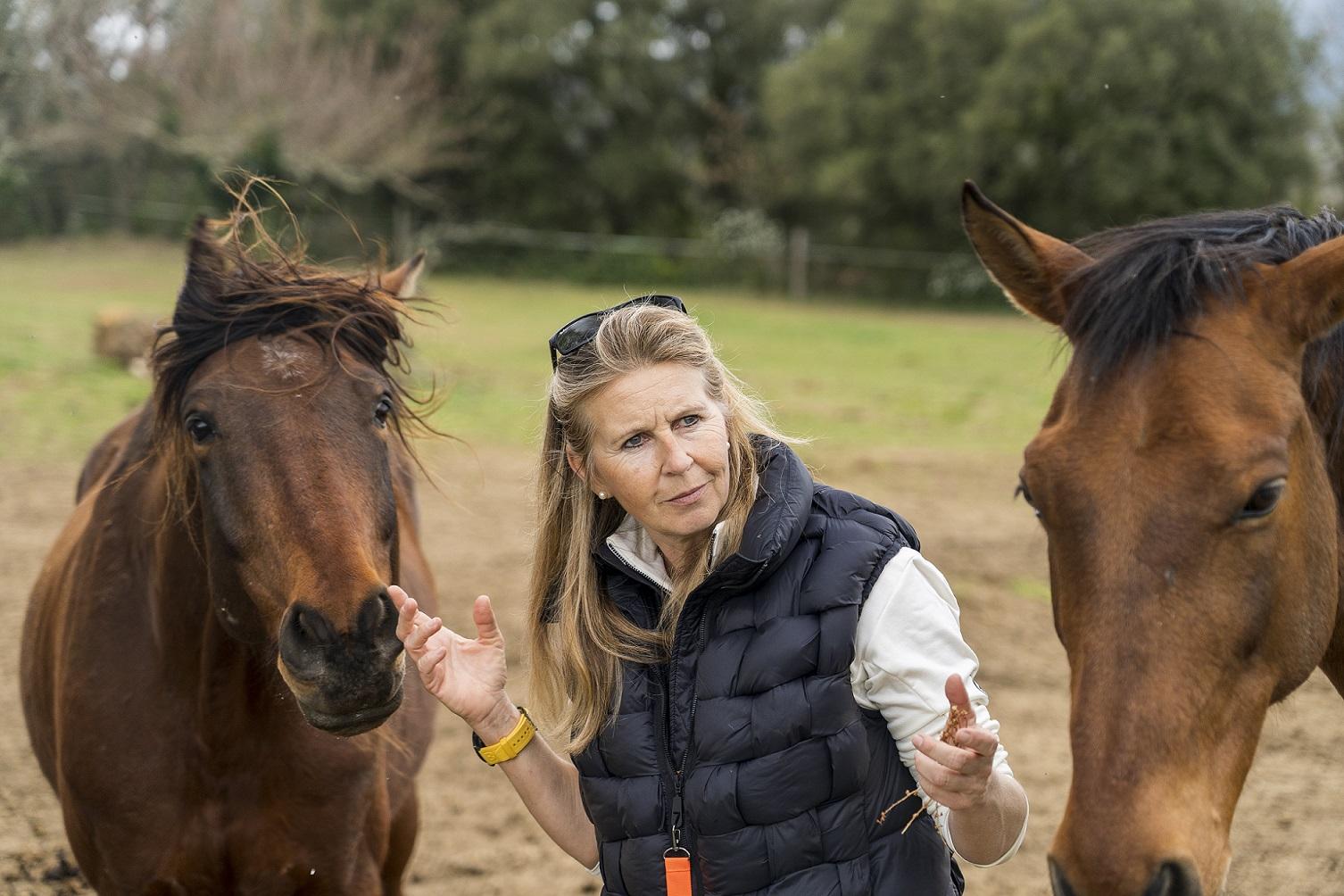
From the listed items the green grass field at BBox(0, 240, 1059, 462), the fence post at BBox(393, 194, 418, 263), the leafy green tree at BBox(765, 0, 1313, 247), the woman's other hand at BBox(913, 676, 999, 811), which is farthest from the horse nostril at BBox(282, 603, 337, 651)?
the fence post at BBox(393, 194, 418, 263)

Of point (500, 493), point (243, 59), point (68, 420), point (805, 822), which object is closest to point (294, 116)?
point (243, 59)

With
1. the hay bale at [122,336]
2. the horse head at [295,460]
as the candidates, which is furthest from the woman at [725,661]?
the hay bale at [122,336]

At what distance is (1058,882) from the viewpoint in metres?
1.71

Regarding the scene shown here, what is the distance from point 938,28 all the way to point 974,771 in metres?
26.0

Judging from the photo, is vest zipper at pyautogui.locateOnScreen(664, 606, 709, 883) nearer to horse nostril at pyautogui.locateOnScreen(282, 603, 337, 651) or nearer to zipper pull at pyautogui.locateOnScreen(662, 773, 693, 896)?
zipper pull at pyautogui.locateOnScreen(662, 773, 693, 896)

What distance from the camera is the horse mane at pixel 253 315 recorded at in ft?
8.93

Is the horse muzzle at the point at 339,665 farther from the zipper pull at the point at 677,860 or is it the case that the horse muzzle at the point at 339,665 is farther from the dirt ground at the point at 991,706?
the zipper pull at the point at 677,860

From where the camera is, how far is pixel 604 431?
2242mm

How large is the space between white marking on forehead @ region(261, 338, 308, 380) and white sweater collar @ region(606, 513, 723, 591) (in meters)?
0.82

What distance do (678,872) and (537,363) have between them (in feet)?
43.1

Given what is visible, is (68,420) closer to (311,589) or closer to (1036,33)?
(311,589)

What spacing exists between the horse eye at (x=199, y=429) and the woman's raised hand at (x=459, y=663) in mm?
609

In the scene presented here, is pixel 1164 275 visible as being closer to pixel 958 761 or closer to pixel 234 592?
pixel 958 761

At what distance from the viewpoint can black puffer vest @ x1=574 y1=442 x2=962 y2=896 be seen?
6.61ft
